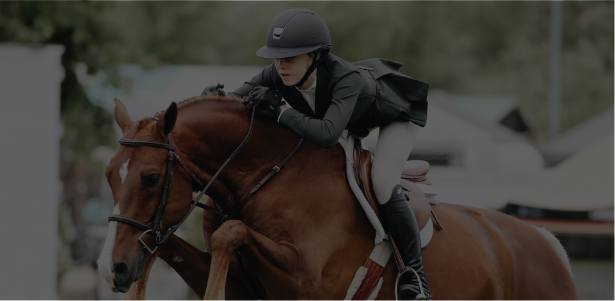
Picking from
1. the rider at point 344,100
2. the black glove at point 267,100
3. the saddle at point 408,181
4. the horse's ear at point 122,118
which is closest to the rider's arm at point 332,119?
the rider at point 344,100

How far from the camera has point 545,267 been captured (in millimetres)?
4855

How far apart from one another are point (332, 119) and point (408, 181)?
3.72ft

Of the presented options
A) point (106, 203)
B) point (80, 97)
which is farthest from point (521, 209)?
point (106, 203)

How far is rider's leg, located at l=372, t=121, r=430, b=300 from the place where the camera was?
369cm

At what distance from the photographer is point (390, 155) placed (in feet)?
12.4

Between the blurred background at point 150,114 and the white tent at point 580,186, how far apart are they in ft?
0.07

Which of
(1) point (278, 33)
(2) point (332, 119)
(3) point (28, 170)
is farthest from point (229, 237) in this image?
(3) point (28, 170)

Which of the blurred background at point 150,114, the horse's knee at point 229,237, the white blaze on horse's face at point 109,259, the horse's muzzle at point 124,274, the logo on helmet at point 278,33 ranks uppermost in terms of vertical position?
the logo on helmet at point 278,33

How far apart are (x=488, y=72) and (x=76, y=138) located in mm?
43842

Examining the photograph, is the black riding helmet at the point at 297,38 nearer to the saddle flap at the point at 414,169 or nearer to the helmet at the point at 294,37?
the helmet at the point at 294,37

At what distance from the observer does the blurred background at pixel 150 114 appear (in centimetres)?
808

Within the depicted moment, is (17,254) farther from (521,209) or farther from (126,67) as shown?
(521,209)

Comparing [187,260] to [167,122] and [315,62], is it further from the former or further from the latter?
[315,62]

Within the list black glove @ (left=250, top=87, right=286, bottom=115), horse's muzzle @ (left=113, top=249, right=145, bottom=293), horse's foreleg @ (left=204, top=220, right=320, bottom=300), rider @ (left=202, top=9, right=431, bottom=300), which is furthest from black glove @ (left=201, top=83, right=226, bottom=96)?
horse's muzzle @ (left=113, top=249, right=145, bottom=293)
